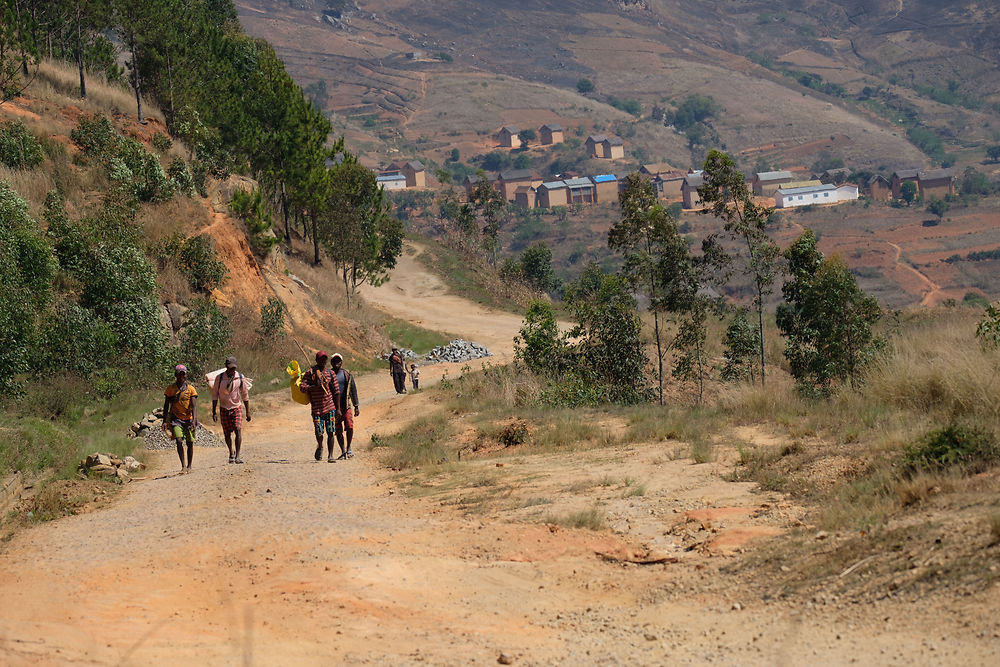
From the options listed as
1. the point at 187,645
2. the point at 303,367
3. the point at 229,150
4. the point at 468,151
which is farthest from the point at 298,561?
the point at 468,151

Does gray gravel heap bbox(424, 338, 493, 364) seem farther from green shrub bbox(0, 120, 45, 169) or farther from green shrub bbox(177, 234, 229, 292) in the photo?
green shrub bbox(0, 120, 45, 169)

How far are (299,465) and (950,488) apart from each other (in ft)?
27.8

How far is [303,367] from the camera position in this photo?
90.6 ft

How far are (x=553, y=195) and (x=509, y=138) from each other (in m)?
40.2

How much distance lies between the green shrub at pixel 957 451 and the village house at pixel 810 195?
11819cm

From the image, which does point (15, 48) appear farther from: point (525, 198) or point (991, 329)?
point (525, 198)

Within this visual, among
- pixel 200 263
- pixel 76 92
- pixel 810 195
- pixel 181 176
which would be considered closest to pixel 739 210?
pixel 200 263

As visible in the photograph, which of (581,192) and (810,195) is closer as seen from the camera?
(810,195)

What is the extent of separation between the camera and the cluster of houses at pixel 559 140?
159 meters

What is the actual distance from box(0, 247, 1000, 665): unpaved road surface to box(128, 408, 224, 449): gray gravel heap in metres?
6.25

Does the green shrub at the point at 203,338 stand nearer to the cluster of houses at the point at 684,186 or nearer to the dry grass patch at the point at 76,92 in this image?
the dry grass patch at the point at 76,92

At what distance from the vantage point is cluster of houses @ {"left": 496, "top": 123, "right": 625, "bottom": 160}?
159m

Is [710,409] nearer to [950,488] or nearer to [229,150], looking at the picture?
[950,488]

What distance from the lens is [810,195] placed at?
403ft
